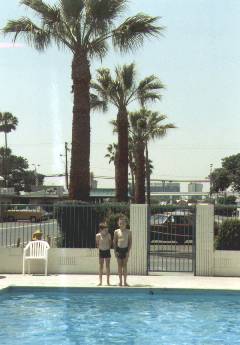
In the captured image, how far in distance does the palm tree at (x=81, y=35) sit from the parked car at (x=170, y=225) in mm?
3409

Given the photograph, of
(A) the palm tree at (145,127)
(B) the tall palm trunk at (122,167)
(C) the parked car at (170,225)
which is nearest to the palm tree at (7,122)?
(A) the palm tree at (145,127)

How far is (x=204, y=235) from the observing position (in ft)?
55.0

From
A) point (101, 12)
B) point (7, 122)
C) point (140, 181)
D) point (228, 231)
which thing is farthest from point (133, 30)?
point (7, 122)

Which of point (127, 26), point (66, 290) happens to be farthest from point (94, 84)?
point (66, 290)

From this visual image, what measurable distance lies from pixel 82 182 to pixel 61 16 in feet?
19.8

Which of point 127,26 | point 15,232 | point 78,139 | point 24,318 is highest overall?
point 127,26

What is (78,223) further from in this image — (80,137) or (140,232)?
(80,137)

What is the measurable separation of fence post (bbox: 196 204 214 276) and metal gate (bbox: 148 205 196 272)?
518 millimetres

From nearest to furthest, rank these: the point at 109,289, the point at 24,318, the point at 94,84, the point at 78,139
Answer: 1. the point at 24,318
2. the point at 109,289
3. the point at 78,139
4. the point at 94,84

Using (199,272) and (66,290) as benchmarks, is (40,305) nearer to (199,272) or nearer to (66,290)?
(66,290)

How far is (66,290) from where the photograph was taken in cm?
1441

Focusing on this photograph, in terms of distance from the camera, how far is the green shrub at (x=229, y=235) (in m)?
17.9

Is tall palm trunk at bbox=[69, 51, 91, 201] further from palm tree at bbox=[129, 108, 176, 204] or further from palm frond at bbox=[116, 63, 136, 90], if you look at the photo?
palm tree at bbox=[129, 108, 176, 204]

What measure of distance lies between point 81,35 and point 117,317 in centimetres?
1267
